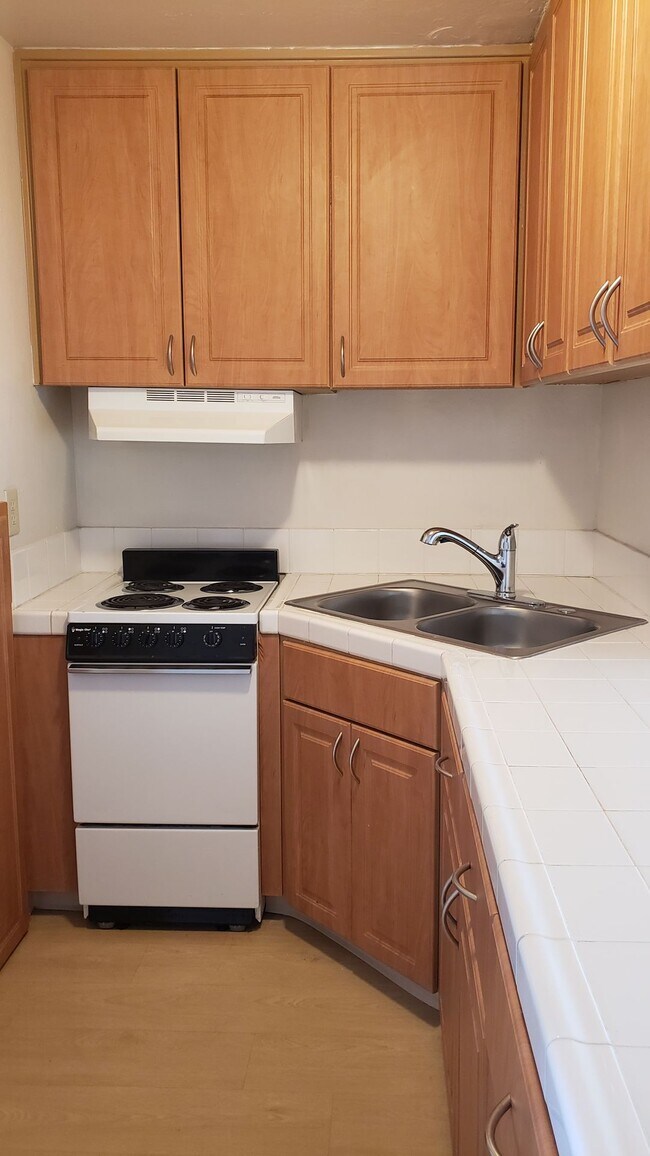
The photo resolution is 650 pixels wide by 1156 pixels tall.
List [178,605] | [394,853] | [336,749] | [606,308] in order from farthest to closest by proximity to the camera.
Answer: [178,605] → [336,749] → [394,853] → [606,308]

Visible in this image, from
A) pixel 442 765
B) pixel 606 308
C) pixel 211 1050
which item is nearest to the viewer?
pixel 606 308

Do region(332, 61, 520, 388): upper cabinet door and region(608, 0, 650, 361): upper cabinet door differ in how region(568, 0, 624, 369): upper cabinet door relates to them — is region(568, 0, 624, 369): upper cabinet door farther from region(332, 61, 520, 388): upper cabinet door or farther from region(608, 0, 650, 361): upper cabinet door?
region(332, 61, 520, 388): upper cabinet door

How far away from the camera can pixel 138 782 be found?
2.45 meters

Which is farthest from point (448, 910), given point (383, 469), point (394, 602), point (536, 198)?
point (536, 198)

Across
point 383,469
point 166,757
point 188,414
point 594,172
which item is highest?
Result: point 594,172

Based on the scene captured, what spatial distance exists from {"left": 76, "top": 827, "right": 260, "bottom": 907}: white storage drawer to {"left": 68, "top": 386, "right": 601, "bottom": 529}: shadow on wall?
1.02 meters

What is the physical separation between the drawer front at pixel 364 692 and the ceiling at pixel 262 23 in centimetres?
159

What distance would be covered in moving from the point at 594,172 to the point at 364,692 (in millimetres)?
1226

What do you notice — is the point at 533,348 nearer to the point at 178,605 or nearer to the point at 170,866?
the point at 178,605

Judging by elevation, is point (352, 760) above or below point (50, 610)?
below

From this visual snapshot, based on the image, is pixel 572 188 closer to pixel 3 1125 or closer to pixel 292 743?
pixel 292 743

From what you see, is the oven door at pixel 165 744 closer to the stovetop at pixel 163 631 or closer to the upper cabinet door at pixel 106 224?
the stovetop at pixel 163 631

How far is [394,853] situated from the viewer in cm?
217

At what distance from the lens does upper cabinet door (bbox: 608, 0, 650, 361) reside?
57.9 inches
